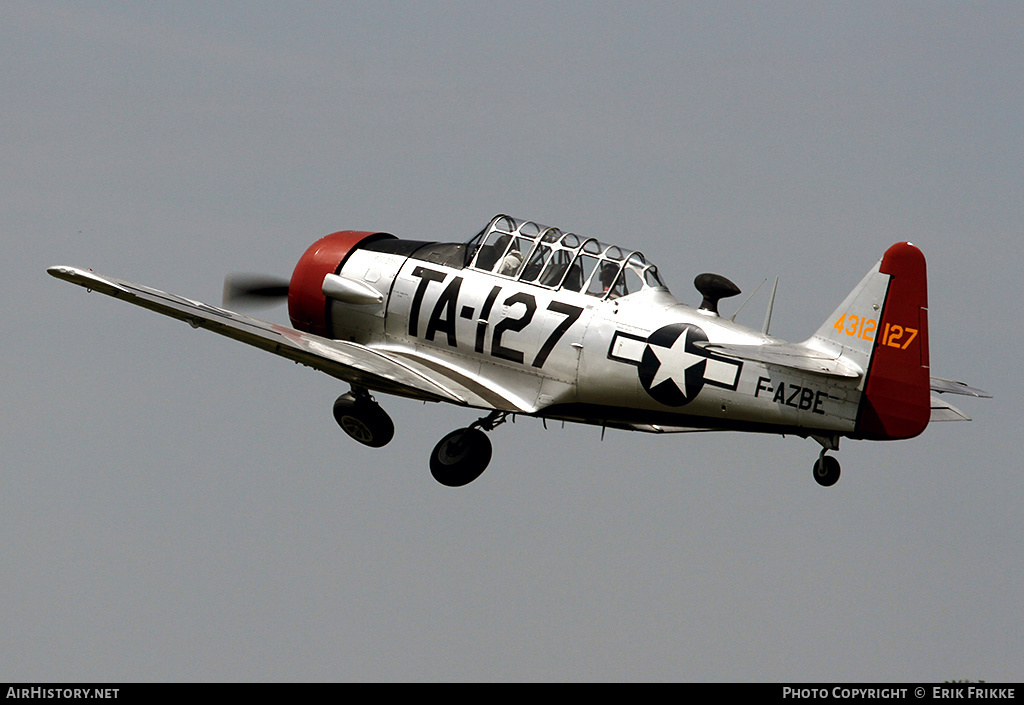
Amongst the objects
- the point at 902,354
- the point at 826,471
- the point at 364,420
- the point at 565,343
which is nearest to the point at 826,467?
the point at 826,471

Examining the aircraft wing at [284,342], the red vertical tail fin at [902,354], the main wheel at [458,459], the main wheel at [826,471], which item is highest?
the red vertical tail fin at [902,354]

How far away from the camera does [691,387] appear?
16406 mm

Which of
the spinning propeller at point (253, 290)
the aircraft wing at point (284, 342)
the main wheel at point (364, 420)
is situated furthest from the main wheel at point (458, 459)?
the spinning propeller at point (253, 290)

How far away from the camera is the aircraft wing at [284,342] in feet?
55.8

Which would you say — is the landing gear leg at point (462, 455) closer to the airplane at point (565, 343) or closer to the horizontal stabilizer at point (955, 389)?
the airplane at point (565, 343)

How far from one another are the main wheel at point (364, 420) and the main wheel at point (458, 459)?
0.85 m

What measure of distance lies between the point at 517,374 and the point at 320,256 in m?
3.36

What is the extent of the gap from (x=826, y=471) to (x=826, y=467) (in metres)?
0.04

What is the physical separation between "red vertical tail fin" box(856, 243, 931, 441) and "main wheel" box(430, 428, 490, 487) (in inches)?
173

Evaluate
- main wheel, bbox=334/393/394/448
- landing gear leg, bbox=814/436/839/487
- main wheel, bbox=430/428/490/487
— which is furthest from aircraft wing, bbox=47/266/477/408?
landing gear leg, bbox=814/436/839/487

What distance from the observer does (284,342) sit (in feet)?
55.7

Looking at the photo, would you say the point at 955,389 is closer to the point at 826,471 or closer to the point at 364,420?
the point at 826,471
